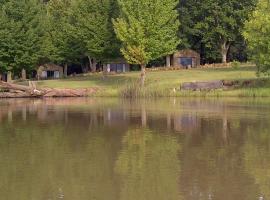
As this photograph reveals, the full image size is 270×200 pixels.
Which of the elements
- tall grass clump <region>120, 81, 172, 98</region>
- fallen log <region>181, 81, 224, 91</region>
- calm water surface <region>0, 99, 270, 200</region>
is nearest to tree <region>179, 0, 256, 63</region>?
fallen log <region>181, 81, 224, 91</region>

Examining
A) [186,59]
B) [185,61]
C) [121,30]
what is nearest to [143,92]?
[121,30]

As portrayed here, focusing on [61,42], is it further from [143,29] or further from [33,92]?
[33,92]

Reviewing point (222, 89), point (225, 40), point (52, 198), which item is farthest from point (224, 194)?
point (225, 40)

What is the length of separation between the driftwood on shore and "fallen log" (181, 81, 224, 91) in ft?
31.5

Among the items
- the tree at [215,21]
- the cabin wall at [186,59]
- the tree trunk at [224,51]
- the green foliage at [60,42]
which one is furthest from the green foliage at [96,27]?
the cabin wall at [186,59]

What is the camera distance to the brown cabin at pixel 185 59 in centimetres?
9169

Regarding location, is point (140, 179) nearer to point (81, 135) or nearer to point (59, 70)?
point (81, 135)

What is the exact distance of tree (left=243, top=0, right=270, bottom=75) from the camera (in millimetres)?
54709

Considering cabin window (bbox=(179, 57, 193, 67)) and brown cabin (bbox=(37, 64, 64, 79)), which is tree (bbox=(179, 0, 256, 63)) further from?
brown cabin (bbox=(37, 64, 64, 79))

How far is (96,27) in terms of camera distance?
238ft

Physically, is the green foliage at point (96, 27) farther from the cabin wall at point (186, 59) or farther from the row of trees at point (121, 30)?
the cabin wall at point (186, 59)

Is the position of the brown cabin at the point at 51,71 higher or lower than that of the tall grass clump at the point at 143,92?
higher

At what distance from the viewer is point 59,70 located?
10169cm

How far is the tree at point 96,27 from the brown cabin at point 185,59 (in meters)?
19.1
